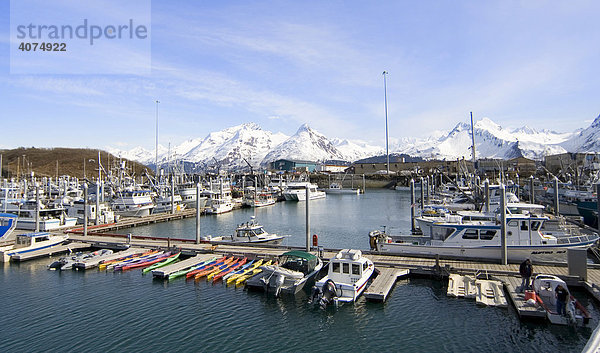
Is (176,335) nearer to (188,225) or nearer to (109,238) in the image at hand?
(109,238)

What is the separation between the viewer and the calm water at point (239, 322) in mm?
15062

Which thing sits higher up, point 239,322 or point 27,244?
point 27,244

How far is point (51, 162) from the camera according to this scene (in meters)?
151

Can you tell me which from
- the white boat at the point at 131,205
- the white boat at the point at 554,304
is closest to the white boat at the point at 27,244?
the white boat at the point at 131,205

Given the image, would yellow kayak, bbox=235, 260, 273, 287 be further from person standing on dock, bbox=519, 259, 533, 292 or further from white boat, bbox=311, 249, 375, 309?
person standing on dock, bbox=519, 259, 533, 292

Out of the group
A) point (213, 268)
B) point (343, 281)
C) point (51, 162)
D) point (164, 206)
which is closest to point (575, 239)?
point (343, 281)

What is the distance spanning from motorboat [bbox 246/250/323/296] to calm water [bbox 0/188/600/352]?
25.0 inches

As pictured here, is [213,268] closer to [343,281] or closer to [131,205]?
[343,281]

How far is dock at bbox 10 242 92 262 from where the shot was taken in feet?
94.3

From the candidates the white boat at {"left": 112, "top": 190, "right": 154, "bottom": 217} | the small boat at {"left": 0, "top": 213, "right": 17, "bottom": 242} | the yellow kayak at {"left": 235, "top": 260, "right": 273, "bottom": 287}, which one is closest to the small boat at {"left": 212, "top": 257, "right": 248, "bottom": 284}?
the yellow kayak at {"left": 235, "top": 260, "right": 273, "bottom": 287}

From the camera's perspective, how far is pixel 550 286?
16.7 m

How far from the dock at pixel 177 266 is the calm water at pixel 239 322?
0.83 meters

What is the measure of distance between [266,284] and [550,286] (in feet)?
45.3

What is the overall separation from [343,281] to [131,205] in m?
47.7
